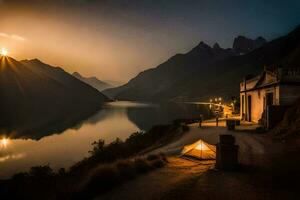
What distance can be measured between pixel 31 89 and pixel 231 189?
699ft

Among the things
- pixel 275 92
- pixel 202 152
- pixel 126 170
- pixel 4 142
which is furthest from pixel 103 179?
pixel 4 142

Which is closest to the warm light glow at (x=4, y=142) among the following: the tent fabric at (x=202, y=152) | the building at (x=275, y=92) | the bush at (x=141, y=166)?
the bush at (x=141, y=166)

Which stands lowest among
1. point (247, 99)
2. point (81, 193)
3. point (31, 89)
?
point (81, 193)

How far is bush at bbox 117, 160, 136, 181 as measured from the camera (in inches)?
461

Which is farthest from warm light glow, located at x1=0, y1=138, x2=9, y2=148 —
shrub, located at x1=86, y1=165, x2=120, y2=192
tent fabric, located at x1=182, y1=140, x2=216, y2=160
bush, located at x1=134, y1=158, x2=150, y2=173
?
shrub, located at x1=86, y1=165, x2=120, y2=192

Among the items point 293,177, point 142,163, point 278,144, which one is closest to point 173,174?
point 142,163

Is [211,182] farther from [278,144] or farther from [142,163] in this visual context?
[278,144]

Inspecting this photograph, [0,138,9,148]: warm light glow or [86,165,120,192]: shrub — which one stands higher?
[86,165,120,192]: shrub

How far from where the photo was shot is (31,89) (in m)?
196

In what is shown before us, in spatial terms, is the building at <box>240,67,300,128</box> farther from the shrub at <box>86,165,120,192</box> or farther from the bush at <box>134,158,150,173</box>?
the shrub at <box>86,165,120,192</box>

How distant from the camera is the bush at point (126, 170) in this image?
1172cm

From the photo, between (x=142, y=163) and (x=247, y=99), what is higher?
(x=247, y=99)

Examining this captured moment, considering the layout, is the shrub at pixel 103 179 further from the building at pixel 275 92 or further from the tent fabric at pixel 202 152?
the building at pixel 275 92

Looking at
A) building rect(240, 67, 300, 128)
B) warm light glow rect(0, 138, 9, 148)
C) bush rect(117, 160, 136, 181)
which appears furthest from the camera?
warm light glow rect(0, 138, 9, 148)
